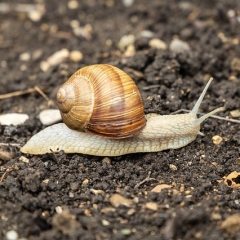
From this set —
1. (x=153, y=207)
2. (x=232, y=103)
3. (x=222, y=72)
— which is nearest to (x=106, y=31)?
(x=222, y=72)

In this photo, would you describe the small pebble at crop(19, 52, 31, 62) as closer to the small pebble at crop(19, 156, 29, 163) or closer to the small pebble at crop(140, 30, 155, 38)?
the small pebble at crop(140, 30, 155, 38)

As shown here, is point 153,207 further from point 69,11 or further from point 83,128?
point 69,11

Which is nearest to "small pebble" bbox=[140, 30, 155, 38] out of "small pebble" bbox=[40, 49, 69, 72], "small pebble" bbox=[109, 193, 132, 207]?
"small pebble" bbox=[40, 49, 69, 72]

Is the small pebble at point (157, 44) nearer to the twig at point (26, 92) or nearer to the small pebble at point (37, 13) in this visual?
the twig at point (26, 92)

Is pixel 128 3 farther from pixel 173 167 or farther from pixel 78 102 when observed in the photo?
pixel 173 167

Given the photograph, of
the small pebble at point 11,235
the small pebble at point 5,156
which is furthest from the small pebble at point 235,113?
the small pebble at point 11,235

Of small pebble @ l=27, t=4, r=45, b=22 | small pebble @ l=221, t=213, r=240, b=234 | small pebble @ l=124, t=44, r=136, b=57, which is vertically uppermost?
small pebble @ l=27, t=4, r=45, b=22

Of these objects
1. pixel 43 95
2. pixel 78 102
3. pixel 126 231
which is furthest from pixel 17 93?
pixel 126 231
